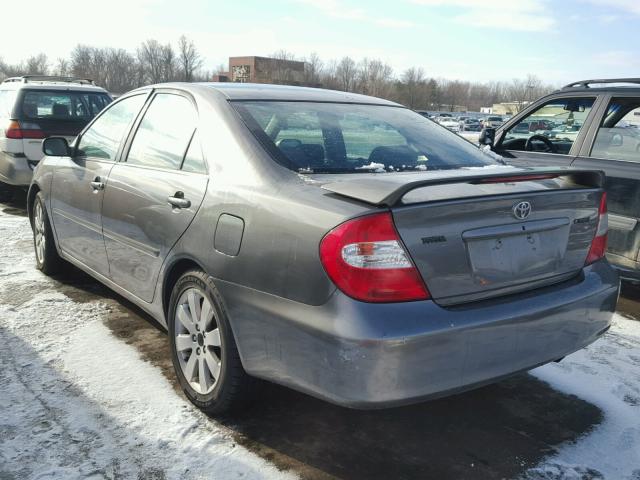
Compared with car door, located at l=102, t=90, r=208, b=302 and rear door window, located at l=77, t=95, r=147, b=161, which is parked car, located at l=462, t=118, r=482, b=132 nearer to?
rear door window, located at l=77, t=95, r=147, b=161

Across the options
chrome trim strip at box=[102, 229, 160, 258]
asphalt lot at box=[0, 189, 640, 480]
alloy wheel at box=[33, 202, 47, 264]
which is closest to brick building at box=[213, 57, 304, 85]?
alloy wheel at box=[33, 202, 47, 264]

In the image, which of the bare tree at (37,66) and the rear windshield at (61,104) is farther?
the bare tree at (37,66)

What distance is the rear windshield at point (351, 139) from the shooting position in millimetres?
2885

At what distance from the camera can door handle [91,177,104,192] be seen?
3.85 meters

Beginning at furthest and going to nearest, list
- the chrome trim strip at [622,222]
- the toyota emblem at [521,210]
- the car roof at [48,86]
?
the car roof at [48,86], the chrome trim strip at [622,222], the toyota emblem at [521,210]

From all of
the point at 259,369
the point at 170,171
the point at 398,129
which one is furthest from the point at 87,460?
the point at 398,129

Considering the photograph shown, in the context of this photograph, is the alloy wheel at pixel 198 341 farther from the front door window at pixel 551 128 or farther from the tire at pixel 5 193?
the tire at pixel 5 193

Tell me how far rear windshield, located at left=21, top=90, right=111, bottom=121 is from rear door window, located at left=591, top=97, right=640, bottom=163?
6.99 metres

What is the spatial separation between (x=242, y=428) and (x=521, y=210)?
5.28ft

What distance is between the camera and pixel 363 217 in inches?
87.0

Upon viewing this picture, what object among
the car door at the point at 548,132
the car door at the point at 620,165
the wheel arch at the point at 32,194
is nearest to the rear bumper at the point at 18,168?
the wheel arch at the point at 32,194

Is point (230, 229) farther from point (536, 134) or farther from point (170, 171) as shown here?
point (536, 134)

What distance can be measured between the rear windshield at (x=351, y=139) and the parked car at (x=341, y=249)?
0.5 inches

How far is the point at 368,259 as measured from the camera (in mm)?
2203
